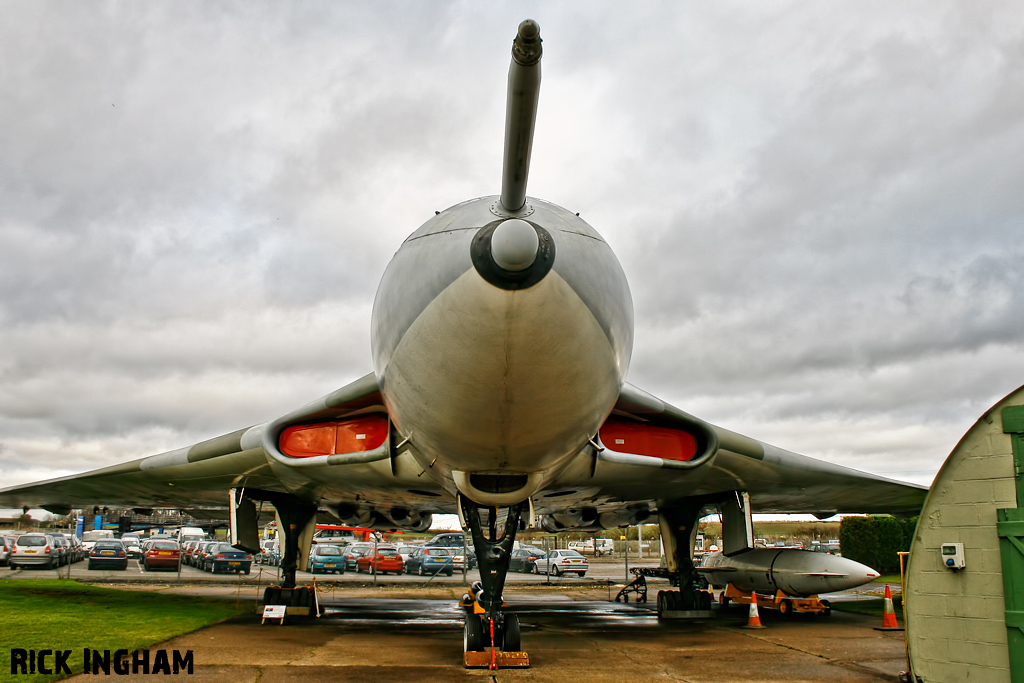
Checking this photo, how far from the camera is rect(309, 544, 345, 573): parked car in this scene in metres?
22.8

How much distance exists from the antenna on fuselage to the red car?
22.4 m

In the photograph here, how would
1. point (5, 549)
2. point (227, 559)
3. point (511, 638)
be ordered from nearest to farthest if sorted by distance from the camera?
point (511, 638) < point (227, 559) < point (5, 549)

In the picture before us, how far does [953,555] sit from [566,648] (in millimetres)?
4160

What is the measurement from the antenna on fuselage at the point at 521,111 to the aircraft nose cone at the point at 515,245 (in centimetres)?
19

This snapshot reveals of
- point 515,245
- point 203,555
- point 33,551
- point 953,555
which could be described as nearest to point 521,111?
point 515,245

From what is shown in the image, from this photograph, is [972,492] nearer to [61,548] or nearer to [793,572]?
[793,572]

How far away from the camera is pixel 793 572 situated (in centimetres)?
1041

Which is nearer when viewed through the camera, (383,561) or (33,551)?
(33,551)

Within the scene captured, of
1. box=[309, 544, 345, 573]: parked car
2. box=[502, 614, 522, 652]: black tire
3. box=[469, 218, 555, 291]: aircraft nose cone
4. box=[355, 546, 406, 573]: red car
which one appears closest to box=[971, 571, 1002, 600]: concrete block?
box=[469, 218, 555, 291]: aircraft nose cone

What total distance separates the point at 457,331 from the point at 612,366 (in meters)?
0.76

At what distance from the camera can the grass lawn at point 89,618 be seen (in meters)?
6.23

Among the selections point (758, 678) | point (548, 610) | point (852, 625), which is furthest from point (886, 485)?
point (548, 610)

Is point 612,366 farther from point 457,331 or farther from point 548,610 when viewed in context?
point 548,610

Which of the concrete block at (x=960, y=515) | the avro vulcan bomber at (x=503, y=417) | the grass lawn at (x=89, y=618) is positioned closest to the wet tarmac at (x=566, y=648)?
the grass lawn at (x=89, y=618)
